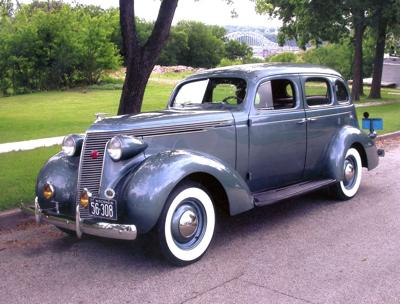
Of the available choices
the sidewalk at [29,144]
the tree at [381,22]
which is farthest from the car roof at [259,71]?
the tree at [381,22]

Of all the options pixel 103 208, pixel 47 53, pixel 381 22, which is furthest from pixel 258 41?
pixel 103 208

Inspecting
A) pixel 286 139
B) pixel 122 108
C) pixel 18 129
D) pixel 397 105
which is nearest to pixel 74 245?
pixel 286 139

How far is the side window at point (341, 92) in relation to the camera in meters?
7.16

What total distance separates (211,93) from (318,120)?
1363 millimetres

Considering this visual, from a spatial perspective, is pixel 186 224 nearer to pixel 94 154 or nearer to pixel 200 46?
pixel 94 154

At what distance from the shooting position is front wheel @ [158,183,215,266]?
15.1ft

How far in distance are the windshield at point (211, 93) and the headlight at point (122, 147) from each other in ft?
4.83

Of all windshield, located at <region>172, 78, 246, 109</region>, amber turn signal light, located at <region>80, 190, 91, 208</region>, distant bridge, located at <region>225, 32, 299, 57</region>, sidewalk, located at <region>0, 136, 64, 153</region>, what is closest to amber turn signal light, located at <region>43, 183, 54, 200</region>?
amber turn signal light, located at <region>80, 190, 91, 208</region>

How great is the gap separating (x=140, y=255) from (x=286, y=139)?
2.16 meters

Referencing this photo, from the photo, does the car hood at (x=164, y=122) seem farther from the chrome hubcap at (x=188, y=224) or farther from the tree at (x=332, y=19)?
the tree at (x=332, y=19)

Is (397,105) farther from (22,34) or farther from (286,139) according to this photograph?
(22,34)

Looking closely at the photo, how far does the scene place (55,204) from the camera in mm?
5016

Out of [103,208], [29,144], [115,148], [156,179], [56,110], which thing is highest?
[115,148]

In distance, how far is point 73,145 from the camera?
17.2ft
